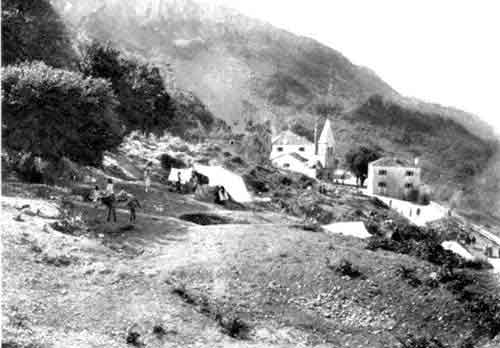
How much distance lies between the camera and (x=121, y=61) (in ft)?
155

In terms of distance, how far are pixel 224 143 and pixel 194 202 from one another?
54.6 metres

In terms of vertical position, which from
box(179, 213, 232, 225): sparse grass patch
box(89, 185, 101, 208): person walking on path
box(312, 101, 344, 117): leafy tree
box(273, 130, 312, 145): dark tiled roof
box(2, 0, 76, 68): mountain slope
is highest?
box(312, 101, 344, 117): leafy tree

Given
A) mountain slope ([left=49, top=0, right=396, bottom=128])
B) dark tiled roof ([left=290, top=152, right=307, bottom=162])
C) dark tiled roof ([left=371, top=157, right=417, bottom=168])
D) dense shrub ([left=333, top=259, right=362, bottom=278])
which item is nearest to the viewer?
dense shrub ([left=333, top=259, right=362, bottom=278])

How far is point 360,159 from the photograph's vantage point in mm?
89125

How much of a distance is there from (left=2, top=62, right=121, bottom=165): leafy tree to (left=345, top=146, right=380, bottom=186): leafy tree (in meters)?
61.9

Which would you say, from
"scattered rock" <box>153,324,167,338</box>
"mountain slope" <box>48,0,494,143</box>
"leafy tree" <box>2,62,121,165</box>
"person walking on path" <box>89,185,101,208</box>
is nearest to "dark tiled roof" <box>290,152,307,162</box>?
"mountain slope" <box>48,0,494,143</box>

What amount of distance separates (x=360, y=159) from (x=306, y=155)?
895 centimetres

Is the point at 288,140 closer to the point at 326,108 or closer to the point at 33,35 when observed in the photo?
the point at 326,108

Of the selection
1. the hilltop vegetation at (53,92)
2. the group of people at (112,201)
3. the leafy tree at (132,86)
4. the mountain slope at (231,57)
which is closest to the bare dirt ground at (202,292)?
the group of people at (112,201)

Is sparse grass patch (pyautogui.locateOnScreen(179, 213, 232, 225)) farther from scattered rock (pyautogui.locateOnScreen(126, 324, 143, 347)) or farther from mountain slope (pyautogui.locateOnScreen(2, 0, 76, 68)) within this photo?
mountain slope (pyautogui.locateOnScreen(2, 0, 76, 68))

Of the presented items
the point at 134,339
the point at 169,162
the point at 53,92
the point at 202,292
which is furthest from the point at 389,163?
the point at 134,339

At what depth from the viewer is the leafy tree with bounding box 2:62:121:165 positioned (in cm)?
2945

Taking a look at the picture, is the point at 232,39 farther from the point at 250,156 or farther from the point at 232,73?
the point at 250,156

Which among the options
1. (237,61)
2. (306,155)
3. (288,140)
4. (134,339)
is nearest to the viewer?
(134,339)
